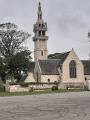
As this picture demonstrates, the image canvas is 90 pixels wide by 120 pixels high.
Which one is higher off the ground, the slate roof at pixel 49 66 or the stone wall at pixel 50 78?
the slate roof at pixel 49 66

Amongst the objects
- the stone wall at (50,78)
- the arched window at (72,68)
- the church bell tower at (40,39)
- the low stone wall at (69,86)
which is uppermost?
the church bell tower at (40,39)

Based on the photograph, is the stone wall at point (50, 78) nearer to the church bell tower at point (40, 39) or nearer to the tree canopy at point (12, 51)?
the tree canopy at point (12, 51)

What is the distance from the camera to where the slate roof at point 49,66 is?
79.6 m

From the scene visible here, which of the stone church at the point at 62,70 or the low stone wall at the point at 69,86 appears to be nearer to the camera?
Answer: the low stone wall at the point at 69,86

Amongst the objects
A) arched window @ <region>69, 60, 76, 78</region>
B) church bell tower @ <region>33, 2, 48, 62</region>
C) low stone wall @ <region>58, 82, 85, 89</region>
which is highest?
church bell tower @ <region>33, 2, 48, 62</region>

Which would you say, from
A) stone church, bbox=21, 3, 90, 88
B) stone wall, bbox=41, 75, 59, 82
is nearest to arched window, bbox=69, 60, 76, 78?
stone church, bbox=21, 3, 90, 88

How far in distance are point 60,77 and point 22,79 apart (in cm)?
1434

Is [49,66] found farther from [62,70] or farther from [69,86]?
[69,86]

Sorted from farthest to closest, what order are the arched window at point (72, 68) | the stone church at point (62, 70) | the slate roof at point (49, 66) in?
the arched window at point (72, 68), the slate roof at point (49, 66), the stone church at point (62, 70)

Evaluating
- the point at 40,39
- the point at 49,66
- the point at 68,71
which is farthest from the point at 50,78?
the point at 40,39

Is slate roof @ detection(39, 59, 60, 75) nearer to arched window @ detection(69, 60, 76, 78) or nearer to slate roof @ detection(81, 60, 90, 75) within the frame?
arched window @ detection(69, 60, 76, 78)

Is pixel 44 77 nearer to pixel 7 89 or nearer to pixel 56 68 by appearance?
pixel 56 68

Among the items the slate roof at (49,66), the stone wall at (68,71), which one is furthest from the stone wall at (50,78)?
the stone wall at (68,71)

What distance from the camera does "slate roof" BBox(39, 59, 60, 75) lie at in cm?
7960
